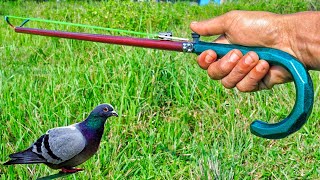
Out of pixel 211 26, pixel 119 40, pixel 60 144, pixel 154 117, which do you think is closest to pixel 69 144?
pixel 60 144

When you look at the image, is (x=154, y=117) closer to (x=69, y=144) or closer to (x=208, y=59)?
(x=208, y=59)

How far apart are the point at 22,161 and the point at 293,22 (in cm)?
102

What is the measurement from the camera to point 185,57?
4.20m

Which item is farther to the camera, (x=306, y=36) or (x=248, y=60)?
(x=306, y=36)

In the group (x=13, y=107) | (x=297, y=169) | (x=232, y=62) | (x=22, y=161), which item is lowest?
(x=297, y=169)

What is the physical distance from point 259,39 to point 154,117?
1530 millimetres

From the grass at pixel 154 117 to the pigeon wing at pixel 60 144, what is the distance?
1393mm

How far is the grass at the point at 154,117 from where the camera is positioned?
9.52 ft

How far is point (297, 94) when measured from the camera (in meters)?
1.37

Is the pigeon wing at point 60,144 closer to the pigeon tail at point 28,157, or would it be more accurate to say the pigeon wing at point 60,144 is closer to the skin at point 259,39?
the pigeon tail at point 28,157

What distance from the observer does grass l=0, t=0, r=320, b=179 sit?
2902mm

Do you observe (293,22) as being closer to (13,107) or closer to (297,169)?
(297,169)

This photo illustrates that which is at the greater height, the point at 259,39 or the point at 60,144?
the point at 259,39

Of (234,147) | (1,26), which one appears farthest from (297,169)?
(1,26)
